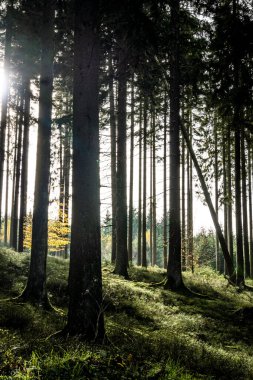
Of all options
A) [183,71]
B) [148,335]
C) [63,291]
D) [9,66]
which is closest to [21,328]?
[148,335]

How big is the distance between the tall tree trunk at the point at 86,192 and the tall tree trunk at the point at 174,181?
321 inches

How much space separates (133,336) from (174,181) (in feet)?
26.9

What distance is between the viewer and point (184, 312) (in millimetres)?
10609

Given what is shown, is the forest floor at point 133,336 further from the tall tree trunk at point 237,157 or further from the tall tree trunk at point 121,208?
the tall tree trunk at point 237,157

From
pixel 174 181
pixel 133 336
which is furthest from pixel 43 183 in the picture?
pixel 174 181

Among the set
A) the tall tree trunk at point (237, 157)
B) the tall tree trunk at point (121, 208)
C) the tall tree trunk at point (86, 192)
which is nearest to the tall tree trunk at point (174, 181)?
the tall tree trunk at point (121, 208)

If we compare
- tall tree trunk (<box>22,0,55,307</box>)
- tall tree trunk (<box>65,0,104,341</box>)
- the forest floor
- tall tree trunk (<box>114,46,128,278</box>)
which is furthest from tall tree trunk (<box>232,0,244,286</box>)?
tall tree trunk (<box>65,0,104,341</box>)

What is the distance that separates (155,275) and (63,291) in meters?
6.87

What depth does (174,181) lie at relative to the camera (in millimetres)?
14297

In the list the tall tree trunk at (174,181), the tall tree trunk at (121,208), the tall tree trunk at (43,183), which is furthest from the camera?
the tall tree trunk at (121,208)

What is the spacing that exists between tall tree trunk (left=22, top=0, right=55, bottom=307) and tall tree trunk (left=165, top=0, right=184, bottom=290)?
5.81 m

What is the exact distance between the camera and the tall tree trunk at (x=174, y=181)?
547 inches

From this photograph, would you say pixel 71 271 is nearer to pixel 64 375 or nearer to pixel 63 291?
pixel 64 375

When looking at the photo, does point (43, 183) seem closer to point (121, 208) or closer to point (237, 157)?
point (121, 208)
